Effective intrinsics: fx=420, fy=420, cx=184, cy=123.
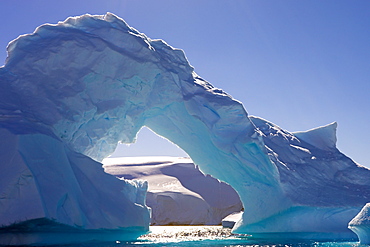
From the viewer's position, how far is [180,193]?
96.6ft

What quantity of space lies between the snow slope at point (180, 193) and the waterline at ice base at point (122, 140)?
9647 millimetres

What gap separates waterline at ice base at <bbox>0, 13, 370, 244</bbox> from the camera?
11203mm

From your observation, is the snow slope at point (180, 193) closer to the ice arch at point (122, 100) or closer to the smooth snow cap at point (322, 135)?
the ice arch at point (122, 100)

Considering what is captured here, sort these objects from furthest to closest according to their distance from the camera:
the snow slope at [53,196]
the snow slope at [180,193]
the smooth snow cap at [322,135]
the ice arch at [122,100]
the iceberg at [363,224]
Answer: the snow slope at [180,193] → the smooth snow cap at [322,135] → the ice arch at [122,100] → the iceberg at [363,224] → the snow slope at [53,196]

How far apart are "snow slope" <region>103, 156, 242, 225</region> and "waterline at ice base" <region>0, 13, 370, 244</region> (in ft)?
31.7

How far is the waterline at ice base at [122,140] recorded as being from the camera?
11203 millimetres

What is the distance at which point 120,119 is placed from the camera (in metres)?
16.8

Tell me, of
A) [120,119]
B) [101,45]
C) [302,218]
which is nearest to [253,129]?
[302,218]

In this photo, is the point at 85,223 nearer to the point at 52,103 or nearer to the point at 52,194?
the point at 52,194

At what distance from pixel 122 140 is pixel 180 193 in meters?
11.9

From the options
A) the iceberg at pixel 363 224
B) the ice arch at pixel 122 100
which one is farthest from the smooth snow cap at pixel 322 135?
the iceberg at pixel 363 224

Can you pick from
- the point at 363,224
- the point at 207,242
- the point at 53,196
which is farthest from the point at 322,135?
the point at 53,196

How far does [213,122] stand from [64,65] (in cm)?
658

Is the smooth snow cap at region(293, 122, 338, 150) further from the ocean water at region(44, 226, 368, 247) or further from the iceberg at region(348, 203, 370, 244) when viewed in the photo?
the iceberg at region(348, 203, 370, 244)
